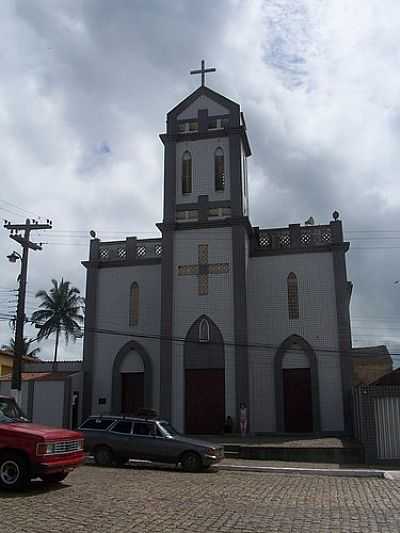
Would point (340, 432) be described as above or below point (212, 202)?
below

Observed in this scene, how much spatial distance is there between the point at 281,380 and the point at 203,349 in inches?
142

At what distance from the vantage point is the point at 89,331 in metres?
28.3

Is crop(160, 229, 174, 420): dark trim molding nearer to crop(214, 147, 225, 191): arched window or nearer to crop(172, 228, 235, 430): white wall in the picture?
crop(172, 228, 235, 430): white wall

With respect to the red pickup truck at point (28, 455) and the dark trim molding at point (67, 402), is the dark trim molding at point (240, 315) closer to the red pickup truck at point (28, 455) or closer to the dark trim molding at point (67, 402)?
the dark trim molding at point (67, 402)

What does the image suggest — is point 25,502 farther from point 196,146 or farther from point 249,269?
point 196,146

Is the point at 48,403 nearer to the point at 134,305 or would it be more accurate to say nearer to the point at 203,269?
the point at 134,305

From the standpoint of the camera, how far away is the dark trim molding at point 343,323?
2503cm

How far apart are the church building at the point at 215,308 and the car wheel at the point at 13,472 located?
14.9 meters

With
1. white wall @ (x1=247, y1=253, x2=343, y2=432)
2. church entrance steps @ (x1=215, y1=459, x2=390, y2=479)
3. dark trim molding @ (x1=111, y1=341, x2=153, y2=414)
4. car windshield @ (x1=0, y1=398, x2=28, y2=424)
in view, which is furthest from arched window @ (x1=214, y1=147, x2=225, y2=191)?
car windshield @ (x1=0, y1=398, x2=28, y2=424)

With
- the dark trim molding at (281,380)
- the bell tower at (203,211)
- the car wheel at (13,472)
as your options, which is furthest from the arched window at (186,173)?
the car wheel at (13,472)

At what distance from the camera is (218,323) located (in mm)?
26266

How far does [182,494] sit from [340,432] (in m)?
15.0

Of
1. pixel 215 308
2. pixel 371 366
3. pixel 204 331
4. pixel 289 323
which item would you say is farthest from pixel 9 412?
pixel 371 366

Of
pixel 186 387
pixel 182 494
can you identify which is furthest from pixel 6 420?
pixel 186 387
